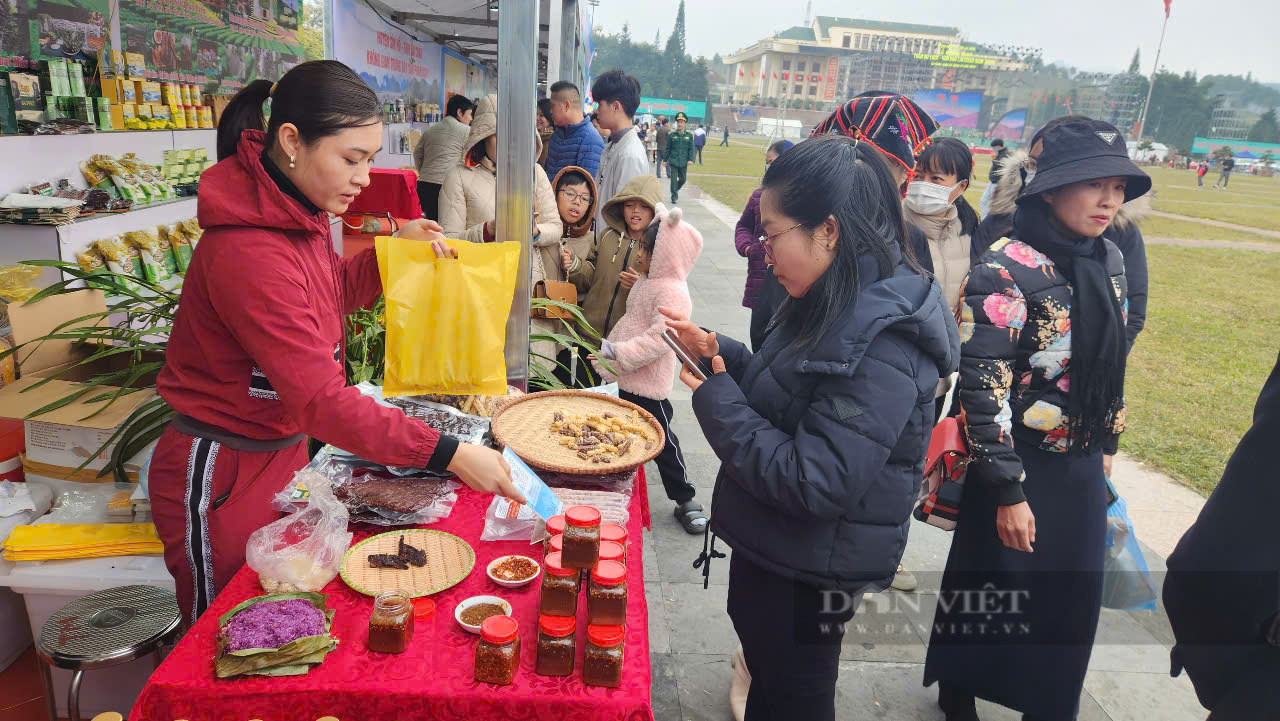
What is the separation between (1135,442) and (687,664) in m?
4.78

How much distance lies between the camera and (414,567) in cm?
176

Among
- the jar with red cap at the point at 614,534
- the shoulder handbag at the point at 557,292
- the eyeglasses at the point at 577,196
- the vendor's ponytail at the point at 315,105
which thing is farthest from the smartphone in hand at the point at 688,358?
the eyeglasses at the point at 577,196

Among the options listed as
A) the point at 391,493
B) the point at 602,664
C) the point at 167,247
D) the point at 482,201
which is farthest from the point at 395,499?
the point at 167,247

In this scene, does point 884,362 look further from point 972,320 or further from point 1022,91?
point 1022,91

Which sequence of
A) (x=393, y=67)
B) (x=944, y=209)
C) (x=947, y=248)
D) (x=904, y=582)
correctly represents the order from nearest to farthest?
(x=904, y=582) → (x=944, y=209) → (x=947, y=248) → (x=393, y=67)

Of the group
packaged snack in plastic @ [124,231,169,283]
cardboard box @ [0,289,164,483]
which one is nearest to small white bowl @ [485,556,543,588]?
cardboard box @ [0,289,164,483]

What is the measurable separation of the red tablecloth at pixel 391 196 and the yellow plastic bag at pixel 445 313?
6073mm

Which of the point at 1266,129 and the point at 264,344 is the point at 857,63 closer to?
the point at 1266,129

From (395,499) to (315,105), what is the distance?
1.02m

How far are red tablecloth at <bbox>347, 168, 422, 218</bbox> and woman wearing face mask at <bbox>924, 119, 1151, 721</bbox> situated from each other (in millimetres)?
6807

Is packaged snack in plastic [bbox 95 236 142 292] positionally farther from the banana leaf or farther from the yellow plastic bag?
the banana leaf

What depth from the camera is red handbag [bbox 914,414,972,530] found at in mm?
2355

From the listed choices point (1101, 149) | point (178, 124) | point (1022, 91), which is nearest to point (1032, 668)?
point (1101, 149)

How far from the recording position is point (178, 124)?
5.09 meters
